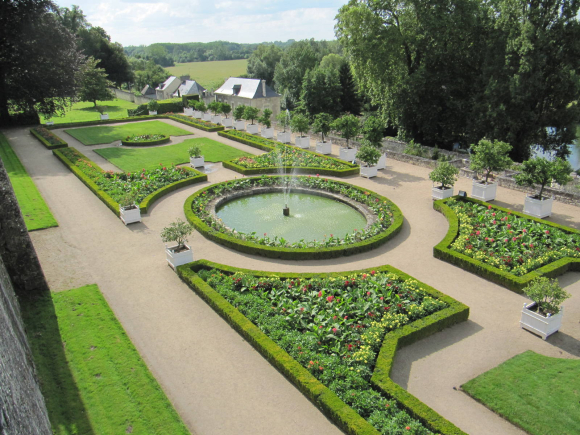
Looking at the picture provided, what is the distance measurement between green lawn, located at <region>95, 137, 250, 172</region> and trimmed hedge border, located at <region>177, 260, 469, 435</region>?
47.3ft

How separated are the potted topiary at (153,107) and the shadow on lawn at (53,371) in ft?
123

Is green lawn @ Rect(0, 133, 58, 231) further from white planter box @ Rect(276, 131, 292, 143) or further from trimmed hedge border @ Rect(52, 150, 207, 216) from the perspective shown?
white planter box @ Rect(276, 131, 292, 143)

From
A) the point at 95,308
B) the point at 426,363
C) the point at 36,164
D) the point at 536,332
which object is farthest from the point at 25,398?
the point at 36,164

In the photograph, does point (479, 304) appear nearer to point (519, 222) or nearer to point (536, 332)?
point (536, 332)

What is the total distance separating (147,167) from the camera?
25844mm

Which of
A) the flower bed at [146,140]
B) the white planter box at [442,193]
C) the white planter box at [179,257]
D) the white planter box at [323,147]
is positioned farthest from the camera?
the flower bed at [146,140]

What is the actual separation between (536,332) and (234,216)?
11911 millimetres

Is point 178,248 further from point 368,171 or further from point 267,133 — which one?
point 267,133

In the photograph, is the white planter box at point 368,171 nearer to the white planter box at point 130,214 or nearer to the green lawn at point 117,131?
the white planter box at point 130,214

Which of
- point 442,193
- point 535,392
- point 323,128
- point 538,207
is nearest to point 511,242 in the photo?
point 538,207

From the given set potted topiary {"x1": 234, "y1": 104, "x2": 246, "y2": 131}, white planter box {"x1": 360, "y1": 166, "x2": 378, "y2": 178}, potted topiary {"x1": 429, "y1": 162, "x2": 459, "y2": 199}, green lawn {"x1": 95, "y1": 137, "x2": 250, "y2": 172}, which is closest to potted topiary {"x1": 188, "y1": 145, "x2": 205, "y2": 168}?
green lawn {"x1": 95, "y1": 137, "x2": 250, "y2": 172}

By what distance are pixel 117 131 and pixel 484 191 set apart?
2924 centimetres

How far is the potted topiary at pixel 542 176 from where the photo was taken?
17.5m

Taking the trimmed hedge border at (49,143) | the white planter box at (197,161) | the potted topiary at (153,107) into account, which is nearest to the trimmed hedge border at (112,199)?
the white planter box at (197,161)
